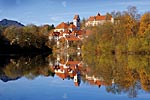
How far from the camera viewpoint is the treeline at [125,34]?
167 ft

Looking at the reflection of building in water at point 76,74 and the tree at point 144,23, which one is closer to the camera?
the reflection of building in water at point 76,74

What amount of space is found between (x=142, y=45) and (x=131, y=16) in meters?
5.75

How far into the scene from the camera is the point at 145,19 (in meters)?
53.0

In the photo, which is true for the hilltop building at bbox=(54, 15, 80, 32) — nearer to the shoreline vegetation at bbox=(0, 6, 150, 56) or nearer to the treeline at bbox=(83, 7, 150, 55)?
the shoreline vegetation at bbox=(0, 6, 150, 56)

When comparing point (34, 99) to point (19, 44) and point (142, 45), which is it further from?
point (19, 44)

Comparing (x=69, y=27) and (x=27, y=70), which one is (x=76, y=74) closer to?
(x=27, y=70)

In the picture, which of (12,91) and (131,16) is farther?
(131,16)

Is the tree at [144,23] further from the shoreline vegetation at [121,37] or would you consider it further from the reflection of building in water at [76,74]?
the reflection of building in water at [76,74]

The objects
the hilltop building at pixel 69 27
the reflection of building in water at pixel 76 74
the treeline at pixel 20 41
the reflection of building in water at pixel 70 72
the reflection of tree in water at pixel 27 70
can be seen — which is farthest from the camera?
the hilltop building at pixel 69 27

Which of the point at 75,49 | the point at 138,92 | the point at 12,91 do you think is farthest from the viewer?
the point at 75,49

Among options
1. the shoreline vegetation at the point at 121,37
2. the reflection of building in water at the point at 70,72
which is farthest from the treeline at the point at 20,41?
the reflection of building in water at the point at 70,72

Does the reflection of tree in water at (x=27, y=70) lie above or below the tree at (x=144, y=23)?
below

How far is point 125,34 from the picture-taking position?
54219 mm

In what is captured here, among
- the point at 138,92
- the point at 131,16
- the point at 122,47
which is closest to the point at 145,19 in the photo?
the point at 131,16
